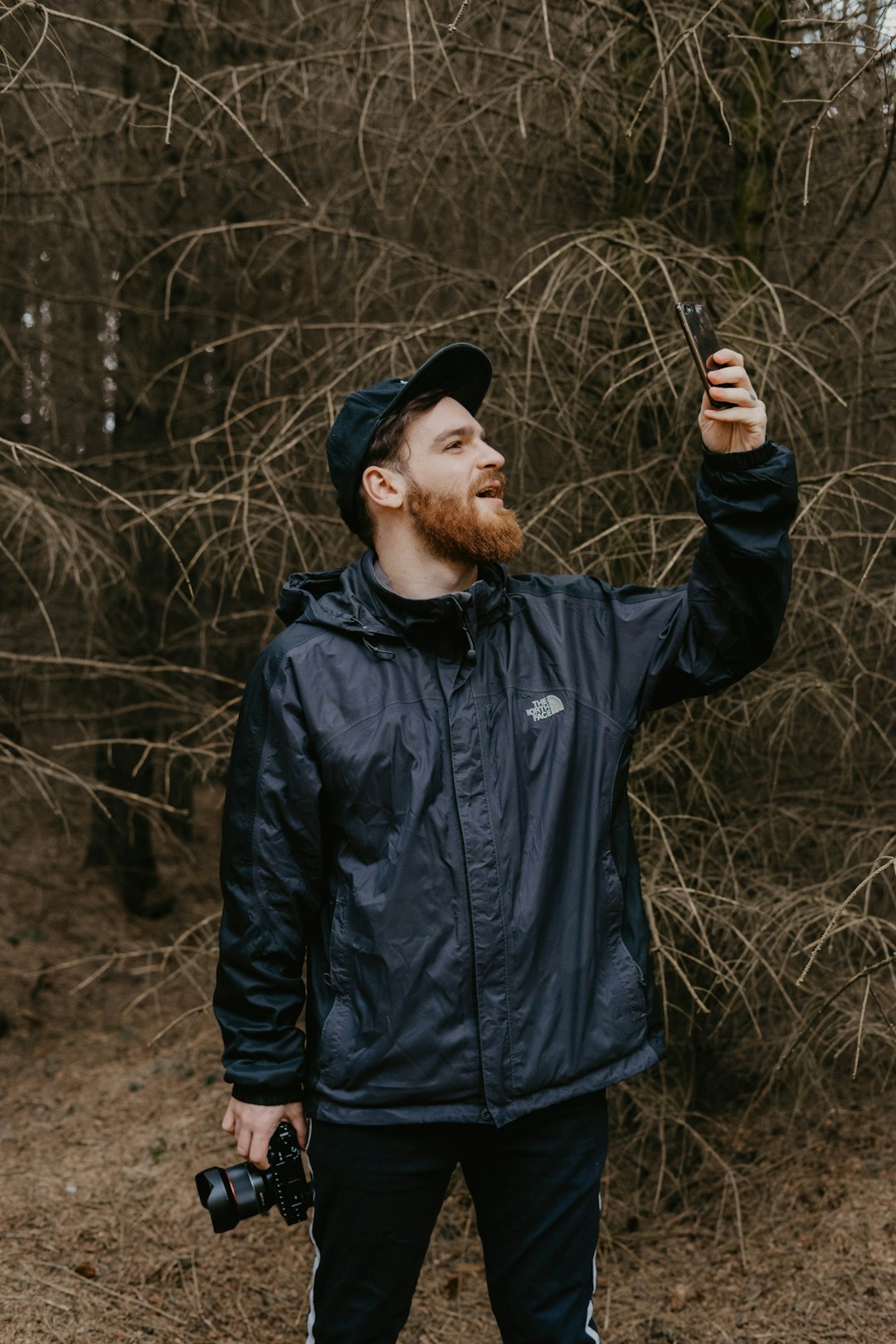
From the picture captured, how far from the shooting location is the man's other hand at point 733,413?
186cm

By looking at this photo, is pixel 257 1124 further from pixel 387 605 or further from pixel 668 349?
pixel 668 349

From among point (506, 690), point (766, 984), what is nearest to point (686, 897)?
point (766, 984)

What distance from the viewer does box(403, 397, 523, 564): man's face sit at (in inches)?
82.4

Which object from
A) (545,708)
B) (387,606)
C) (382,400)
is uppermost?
(382,400)

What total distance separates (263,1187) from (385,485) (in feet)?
4.34

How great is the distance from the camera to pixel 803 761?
3.53 meters

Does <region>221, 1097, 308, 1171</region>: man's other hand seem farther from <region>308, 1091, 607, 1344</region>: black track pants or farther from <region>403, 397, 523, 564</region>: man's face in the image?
<region>403, 397, 523, 564</region>: man's face

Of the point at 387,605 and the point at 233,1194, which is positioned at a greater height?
the point at 387,605

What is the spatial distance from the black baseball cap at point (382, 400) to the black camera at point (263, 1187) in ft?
4.01

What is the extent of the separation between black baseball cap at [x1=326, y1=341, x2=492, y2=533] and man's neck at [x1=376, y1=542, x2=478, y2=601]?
0.63ft

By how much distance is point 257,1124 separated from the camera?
6.61 feet

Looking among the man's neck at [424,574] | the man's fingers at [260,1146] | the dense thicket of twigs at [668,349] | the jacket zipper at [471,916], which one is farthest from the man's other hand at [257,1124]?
the dense thicket of twigs at [668,349]

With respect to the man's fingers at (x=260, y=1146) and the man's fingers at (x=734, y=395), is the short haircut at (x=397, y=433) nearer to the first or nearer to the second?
the man's fingers at (x=734, y=395)

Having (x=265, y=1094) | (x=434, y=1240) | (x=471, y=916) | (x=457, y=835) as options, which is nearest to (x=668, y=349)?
(x=457, y=835)
